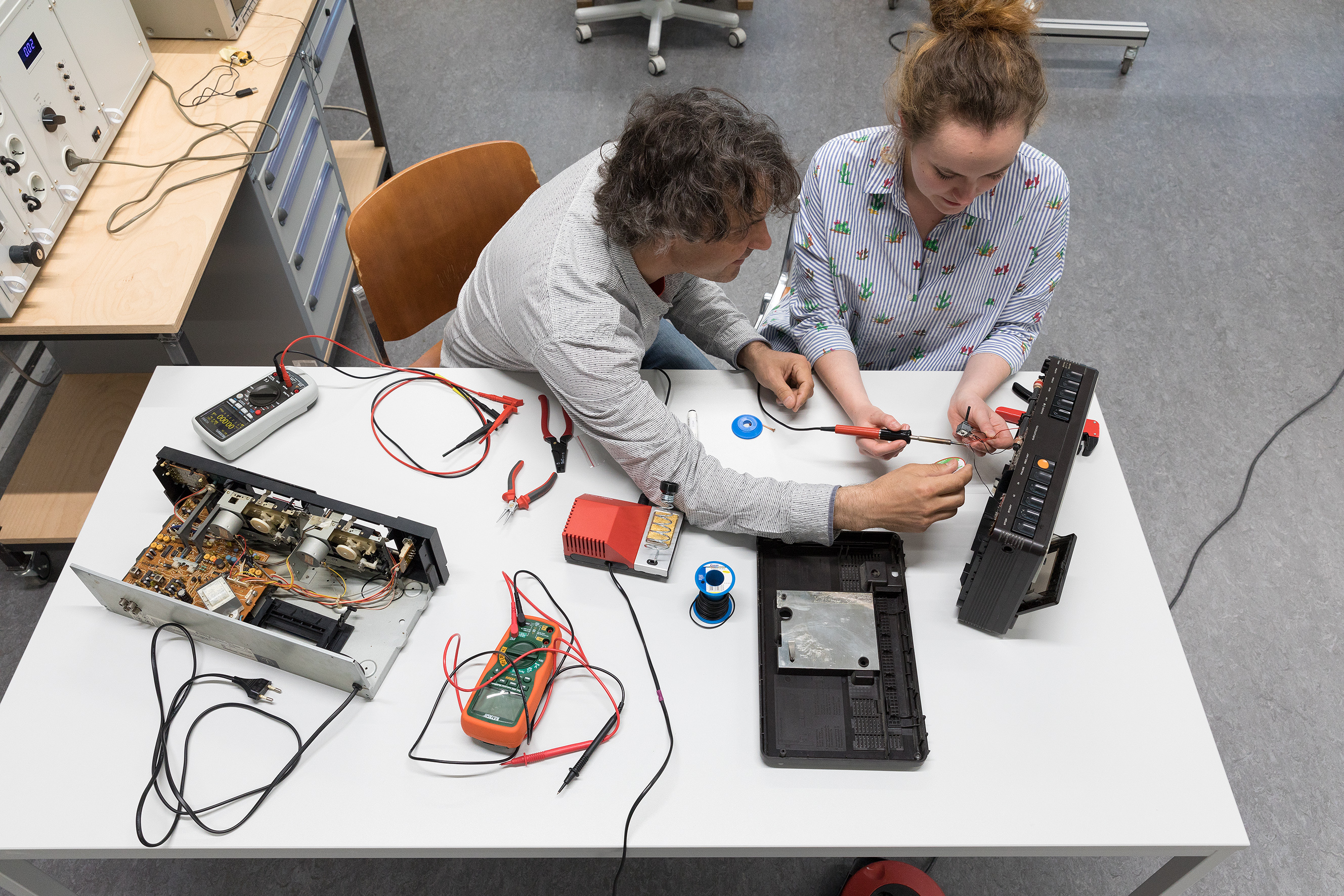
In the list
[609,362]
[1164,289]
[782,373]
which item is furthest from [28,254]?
[1164,289]

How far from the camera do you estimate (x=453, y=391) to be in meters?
1.48

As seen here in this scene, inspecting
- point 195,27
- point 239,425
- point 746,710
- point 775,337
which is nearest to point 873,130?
point 775,337

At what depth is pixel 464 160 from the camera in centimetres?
170

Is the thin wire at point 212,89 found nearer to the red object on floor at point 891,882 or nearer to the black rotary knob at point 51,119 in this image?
the black rotary knob at point 51,119

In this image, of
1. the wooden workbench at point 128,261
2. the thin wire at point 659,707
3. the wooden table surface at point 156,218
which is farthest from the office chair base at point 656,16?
the thin wire at point 659,707

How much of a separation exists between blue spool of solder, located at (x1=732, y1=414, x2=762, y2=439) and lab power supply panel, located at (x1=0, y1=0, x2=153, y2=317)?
1.30m

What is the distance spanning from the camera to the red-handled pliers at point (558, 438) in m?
1.37

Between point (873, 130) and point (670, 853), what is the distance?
120 centimetres

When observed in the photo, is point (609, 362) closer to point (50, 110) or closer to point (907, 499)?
point (907, 499)

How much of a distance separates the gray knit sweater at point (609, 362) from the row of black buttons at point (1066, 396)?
0.32 metres

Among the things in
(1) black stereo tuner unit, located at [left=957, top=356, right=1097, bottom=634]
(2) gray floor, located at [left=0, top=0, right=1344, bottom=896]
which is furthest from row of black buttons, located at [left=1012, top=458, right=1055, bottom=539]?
(2) gray floor, located at [left=0, top=0, right=1344, bottom=896]

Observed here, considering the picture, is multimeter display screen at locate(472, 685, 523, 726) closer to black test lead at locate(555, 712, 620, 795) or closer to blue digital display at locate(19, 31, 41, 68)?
black test lead at locate(555, 712, 620, 795)

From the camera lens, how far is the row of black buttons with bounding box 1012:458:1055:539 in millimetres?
1061

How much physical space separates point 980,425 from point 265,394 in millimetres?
1149
